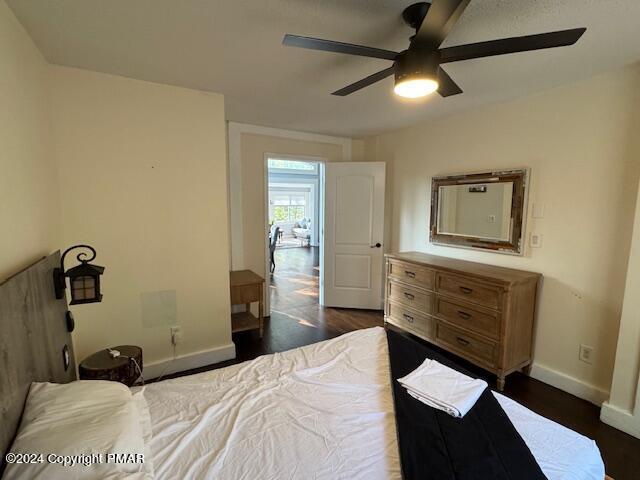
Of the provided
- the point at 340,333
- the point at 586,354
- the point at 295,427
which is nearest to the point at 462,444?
the point at 295,427

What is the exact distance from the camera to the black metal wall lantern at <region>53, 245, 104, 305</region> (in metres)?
1.66

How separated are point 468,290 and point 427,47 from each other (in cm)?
196

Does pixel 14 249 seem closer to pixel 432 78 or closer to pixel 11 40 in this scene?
pixel 11 40

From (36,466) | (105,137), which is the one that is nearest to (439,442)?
(36,466)

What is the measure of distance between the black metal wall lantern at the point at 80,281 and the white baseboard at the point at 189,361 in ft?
3.59

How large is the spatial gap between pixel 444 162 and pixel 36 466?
3.58 m

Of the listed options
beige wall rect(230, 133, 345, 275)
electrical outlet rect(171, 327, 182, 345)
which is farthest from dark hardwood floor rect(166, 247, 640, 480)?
beige wall rect(230, 133, 345, 275)

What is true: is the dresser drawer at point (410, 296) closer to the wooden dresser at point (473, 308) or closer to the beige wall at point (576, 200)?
the wooden dresser at point (473, 308)

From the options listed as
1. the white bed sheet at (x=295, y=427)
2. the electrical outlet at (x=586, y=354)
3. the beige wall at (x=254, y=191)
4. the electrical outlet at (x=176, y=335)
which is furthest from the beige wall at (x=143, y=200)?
the electrical outlet at (x=586, y=354)

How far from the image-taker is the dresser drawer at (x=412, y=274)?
2957 millimetres

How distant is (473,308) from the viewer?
2.58 m

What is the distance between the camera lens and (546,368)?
257 cm

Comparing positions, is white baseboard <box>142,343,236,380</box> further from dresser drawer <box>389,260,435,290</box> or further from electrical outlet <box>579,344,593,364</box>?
electrical outlet <box>579,344,593,364</box>

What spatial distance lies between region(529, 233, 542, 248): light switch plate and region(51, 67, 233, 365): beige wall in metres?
2.63
